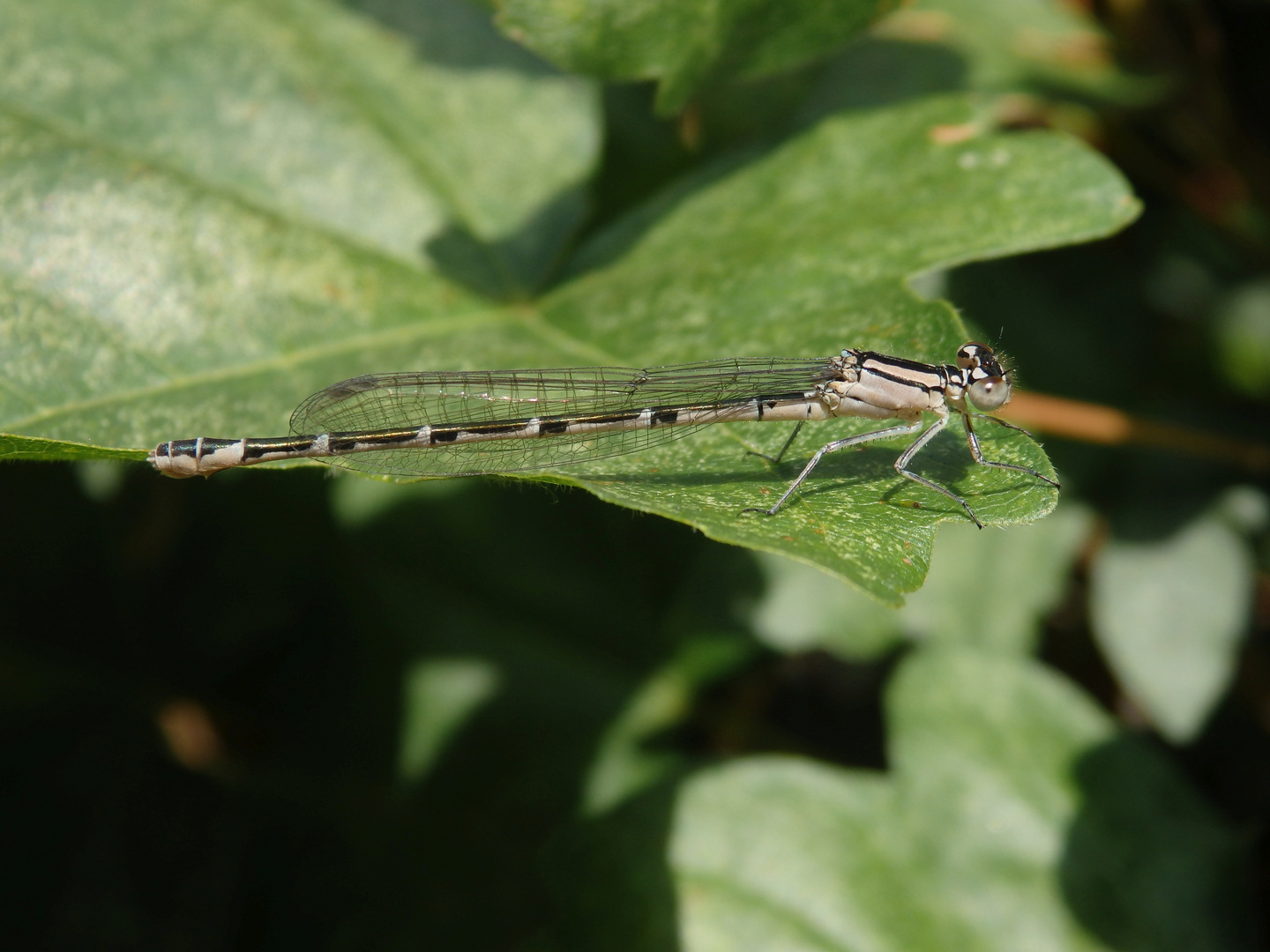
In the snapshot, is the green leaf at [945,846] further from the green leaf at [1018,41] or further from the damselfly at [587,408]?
the green leaf at [1018,41]

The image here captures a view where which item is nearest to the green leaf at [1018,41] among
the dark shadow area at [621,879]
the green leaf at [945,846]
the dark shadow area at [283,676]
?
the dark shadow area at [283,676]

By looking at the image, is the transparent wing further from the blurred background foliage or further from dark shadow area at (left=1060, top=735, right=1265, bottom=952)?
dark shadow area at (left=1060, top=735, right=1265, bottom=952)

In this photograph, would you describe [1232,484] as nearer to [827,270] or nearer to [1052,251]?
[1052,251]

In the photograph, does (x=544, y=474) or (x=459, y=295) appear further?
(x=459, y=295)

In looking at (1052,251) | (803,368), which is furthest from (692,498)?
(1052,251)

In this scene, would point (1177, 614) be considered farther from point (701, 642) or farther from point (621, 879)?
point (621, 879)

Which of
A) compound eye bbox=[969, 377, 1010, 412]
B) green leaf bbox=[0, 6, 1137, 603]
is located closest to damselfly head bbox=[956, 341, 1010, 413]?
compound eye bbox=[969, 377, 1010, 412]
